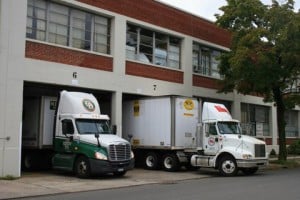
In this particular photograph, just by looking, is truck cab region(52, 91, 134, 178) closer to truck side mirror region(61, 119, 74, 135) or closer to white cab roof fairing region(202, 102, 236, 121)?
truck side mirror region(61, 119, 74, 135)

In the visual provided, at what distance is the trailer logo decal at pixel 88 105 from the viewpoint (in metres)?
21.1

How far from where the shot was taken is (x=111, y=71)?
2509cm

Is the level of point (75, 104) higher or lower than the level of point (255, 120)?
lower

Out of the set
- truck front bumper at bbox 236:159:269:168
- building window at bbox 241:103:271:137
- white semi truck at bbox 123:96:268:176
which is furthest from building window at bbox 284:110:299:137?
truck front bumper at bbox 236:159:269:168

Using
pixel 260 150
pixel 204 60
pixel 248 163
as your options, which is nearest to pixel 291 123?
pixel 204 60

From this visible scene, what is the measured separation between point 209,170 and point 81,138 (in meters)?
8.21

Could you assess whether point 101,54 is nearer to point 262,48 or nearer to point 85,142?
point 85,142

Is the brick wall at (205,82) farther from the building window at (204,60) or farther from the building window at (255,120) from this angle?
the building window at (255,120)

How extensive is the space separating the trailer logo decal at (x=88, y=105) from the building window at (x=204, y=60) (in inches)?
464

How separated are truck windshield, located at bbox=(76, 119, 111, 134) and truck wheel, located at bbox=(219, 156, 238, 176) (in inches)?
210

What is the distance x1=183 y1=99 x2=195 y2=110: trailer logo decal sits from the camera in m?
24.0

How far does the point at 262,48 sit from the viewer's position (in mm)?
26469

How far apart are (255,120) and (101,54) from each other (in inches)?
735

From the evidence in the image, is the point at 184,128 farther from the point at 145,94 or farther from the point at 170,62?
the point at 170,62
